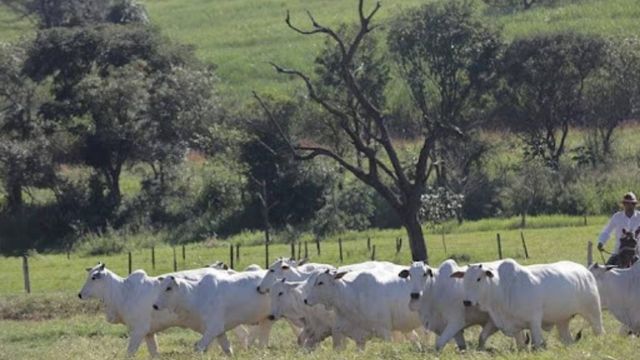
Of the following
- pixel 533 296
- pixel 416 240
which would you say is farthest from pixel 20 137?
pixel 533 296

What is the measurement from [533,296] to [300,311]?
4811mm

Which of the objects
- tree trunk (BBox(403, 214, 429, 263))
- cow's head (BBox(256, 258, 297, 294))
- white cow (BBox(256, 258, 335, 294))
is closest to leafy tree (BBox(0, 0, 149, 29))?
tree trunk (BBox(403, 214, 429, 263))

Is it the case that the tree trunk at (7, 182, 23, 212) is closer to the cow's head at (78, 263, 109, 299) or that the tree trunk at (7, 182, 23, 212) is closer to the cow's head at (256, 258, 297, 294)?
the cow's head at (78, 263, 109, 299)

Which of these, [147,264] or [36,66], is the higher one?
[36,66]

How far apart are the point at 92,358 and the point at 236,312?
2.80m

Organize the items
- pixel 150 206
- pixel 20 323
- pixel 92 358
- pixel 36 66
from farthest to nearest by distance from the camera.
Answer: pixel 36 66 < pixel 150 206 < pixel 20 323 < pixel 92 358

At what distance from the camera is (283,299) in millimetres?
23953

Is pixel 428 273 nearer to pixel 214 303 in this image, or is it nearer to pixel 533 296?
pixel 533 296

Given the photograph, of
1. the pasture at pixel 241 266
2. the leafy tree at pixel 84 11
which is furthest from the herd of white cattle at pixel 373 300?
the leafy tree at pixel 84 11

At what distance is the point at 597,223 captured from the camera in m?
49.2

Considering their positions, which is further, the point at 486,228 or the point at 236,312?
the point at 486,228

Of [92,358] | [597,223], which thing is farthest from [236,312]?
[597,223]

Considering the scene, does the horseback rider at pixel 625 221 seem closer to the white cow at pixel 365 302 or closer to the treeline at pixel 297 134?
the white cow at pixel 365 302

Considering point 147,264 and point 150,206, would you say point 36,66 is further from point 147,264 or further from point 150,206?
point 147,264
